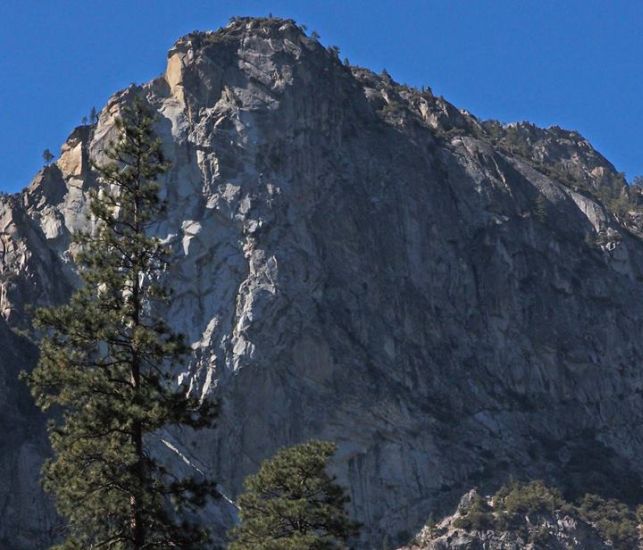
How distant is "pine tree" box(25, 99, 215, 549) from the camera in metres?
33.2

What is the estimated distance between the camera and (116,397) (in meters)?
33.8

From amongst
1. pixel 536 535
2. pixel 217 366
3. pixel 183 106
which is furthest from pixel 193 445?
pixel 183 106

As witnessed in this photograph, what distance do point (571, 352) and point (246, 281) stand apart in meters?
23.5

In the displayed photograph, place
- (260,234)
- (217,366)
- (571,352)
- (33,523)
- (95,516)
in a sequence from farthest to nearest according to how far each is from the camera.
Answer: (571,352) < (260,234) < (217,366) < (33,523) < (95,516)

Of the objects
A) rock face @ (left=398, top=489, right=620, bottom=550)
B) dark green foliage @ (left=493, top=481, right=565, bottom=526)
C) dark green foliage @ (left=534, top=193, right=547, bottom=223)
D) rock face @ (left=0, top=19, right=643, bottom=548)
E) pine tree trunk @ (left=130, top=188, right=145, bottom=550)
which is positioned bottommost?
pine tree trunk @ (left=130, top=188, right=145, bottom=550)

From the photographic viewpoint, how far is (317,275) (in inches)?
4124

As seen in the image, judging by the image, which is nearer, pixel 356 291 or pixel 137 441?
pixel 137 441

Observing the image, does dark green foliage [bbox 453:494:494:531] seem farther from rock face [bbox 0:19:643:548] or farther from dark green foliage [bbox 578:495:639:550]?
dark green foliage [bbox 578:495:639:550]

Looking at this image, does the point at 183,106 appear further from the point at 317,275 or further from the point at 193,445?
the point at 193,445

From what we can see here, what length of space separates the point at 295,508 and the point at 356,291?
62.7m

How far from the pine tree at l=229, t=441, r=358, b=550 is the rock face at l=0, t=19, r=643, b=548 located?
45.6m

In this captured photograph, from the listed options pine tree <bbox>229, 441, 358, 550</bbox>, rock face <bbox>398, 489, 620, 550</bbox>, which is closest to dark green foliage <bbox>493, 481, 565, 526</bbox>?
rock face <bbox>398, 489, 620, 550</bbox>

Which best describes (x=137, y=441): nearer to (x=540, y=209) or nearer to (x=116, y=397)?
(x=116, y=397)

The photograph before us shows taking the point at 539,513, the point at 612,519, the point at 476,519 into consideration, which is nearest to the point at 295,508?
the point at 476,519
